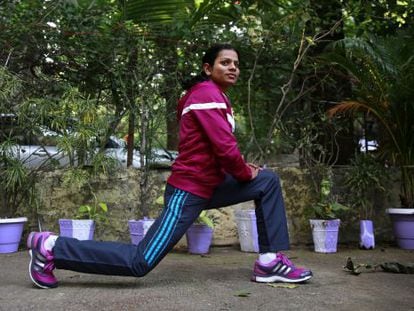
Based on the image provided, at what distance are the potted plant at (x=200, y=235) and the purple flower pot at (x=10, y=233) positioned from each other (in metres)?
1.56

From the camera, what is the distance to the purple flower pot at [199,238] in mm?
4992

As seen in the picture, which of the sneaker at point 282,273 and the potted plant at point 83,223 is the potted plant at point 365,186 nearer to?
the sneaker at point 282,273

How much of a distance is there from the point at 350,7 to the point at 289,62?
3.67 ft

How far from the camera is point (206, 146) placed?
11.7ft

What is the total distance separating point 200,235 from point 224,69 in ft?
6.06

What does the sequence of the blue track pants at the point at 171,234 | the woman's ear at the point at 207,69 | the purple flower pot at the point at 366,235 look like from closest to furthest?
the blue track pants at the point at 171,234 < the woman's ear at the point at 207,69 < the purple flower pot at the point at 366,235

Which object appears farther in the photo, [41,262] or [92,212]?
[92,212]

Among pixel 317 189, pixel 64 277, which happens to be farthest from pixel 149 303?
pixel 317 189

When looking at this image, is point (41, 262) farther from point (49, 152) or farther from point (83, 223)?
point (49, 152)

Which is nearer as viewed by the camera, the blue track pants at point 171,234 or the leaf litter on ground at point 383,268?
the blue track pants at point 171,234

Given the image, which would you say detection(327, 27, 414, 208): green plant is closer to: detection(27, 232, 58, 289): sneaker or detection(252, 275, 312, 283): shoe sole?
detection(252, 275, 312, 283): shoe sole

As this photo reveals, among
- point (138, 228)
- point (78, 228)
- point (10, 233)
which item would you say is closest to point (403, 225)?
point (138, 228)

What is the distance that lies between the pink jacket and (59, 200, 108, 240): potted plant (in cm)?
160

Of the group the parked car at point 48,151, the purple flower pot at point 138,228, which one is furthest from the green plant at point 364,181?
the purple flower pot at point 138,228
